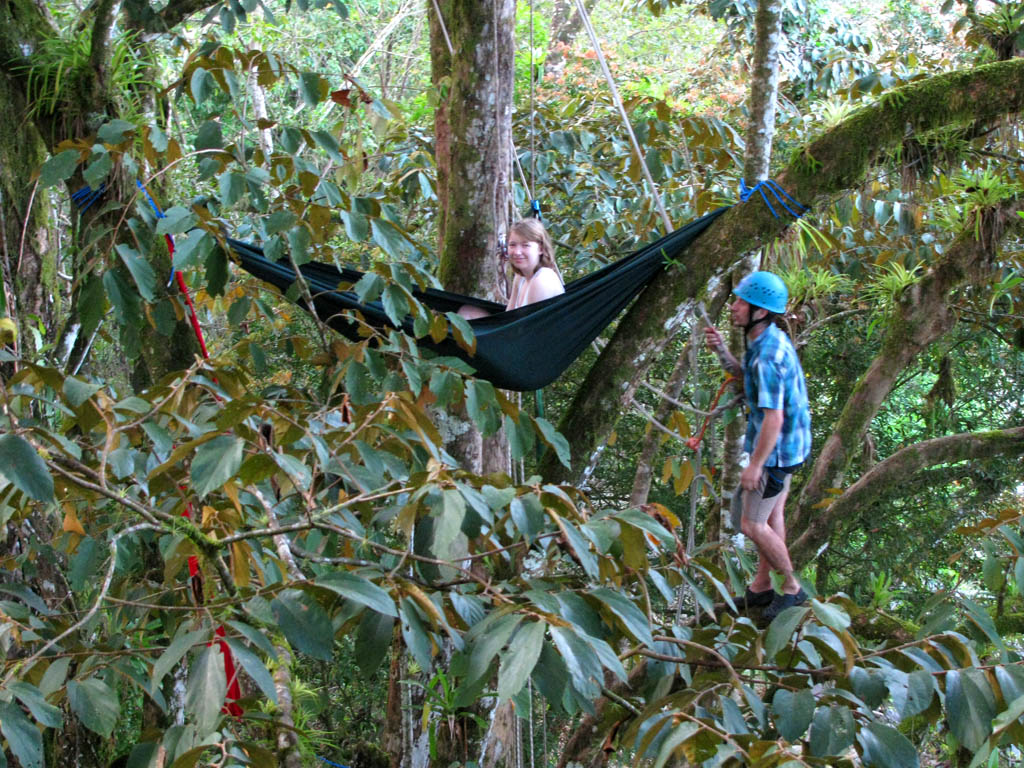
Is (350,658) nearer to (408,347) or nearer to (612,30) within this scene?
(408,347)

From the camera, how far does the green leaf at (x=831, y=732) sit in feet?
3.48

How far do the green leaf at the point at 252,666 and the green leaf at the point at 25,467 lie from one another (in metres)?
0.22

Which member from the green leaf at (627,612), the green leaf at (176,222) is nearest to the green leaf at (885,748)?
the green leaf at (627,612)

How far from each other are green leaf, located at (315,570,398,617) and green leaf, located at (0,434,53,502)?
10.3 inches

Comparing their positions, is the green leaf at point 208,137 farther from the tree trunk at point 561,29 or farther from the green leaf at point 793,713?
the tree trunk at point 561,29

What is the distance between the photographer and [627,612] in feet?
3.32

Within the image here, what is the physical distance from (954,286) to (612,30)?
19.1ft

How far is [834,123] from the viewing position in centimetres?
216

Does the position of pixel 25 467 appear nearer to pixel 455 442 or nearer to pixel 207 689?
pixel 207 689

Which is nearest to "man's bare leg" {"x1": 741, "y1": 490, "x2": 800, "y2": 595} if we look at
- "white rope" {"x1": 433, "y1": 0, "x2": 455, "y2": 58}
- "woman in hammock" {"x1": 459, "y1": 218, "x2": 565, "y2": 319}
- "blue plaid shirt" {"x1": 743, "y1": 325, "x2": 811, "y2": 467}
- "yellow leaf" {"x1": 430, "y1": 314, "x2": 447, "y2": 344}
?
"blue plaid shirt" {"x1": 743, "y1": 325, "x2": 811, "y2": 467}

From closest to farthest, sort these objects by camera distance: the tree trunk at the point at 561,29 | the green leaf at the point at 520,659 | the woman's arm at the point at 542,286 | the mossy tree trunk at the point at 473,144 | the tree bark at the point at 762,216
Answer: the green leaf at the point at 520,659 < the tree bark at the point at 762,216 < the mossy tree trunk at the point at 473,144 < the woman's arm at the point at 542,286 < the tree trunk at the point at 561,29

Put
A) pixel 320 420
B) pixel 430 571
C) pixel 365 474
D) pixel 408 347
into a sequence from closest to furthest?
pixel 365 474 → pixel 430 571 → pixel 320 420 → pixel 408 347

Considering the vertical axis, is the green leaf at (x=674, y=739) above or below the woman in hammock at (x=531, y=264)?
below

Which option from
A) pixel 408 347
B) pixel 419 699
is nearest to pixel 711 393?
pixel 419 699
